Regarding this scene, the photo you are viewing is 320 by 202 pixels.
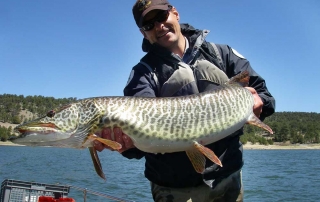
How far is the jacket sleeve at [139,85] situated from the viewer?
3531 mm

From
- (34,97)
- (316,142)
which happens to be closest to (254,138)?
(316,142)

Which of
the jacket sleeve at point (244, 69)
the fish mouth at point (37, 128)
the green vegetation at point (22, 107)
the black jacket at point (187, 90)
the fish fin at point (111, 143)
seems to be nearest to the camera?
the fish fin at point (111, 143)

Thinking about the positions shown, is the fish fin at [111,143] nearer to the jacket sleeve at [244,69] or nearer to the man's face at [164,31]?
the man's face at [164,31]

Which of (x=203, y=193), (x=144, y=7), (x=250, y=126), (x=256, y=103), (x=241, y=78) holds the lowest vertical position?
(x=203, y=193)

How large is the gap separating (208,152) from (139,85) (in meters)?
0.94

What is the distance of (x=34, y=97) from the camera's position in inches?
4921

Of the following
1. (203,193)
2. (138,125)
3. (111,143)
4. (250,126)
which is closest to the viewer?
(111,143)

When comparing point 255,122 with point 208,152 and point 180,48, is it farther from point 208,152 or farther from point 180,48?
point 180,48

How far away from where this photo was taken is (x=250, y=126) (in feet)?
301

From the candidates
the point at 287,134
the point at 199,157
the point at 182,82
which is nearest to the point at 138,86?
the point at 182,82

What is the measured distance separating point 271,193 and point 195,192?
764 inches

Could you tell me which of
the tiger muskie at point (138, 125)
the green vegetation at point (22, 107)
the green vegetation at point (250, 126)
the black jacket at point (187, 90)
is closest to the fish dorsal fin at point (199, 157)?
the tiger muskie at point (138, 125)

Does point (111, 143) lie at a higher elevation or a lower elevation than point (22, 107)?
lower

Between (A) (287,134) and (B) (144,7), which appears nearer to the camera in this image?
(B) (144,7)
